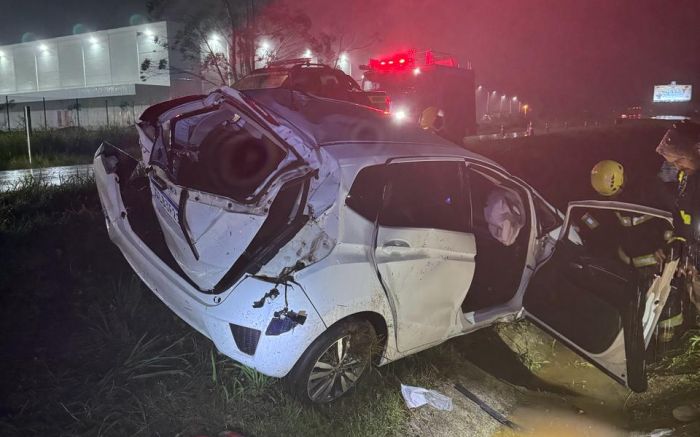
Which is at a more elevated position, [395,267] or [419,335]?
[395,267]

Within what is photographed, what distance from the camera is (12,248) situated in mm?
4492

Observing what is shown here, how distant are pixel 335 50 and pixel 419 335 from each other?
45.1 feet

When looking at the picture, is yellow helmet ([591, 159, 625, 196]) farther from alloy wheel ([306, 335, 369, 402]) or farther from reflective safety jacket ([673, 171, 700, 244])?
alloy wheel ([306, 335, 369, 402])

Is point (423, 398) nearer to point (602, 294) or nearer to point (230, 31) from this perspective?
point (602, 294)

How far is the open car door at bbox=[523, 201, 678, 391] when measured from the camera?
3295 millimetres

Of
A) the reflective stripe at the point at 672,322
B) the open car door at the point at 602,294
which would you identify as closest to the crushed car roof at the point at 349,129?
the open car door at the point at 602,294

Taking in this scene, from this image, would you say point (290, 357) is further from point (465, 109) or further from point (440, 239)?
point (465, 109)

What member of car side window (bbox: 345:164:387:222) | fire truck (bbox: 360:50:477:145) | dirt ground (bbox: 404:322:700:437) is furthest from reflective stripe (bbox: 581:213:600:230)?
fire truck (bbox: 360:50:477:145)

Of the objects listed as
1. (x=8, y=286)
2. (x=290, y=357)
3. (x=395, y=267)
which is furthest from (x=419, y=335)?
(x=8, y=286)

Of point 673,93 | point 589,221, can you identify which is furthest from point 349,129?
point 673,93

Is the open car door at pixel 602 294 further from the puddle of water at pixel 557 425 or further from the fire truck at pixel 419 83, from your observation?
the fire truck at pixel 419 83

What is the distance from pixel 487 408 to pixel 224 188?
236 centimetres

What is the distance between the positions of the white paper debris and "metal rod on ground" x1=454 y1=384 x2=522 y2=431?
Answer: 0.68 feet

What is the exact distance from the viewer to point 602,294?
3.48m
